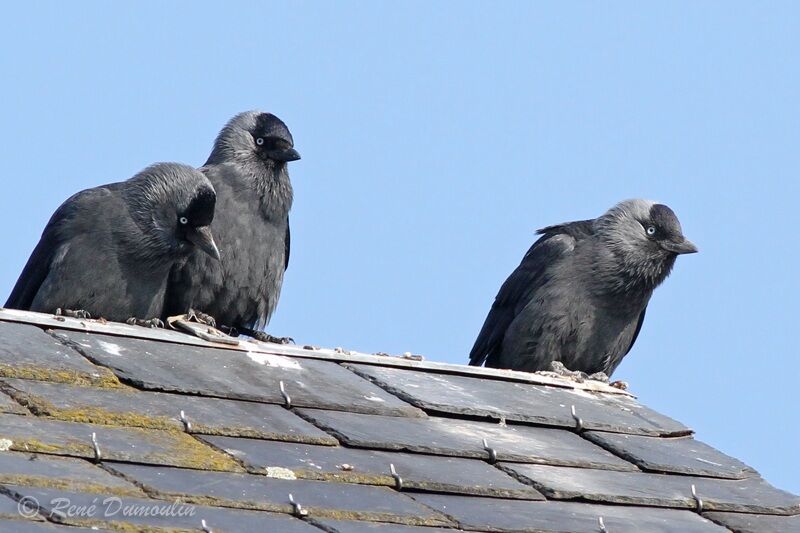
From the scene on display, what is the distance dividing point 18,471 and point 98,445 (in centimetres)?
30

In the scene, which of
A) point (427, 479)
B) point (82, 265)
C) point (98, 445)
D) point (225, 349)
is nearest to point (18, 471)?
point (98, 445)

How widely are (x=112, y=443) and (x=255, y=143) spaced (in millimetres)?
5235

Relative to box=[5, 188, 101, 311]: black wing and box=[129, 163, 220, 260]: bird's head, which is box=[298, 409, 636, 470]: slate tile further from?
box=[5, 188, 101, 311]: black wing

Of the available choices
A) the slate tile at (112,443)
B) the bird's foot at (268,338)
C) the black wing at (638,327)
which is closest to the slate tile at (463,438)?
the slate tile at (112,443)

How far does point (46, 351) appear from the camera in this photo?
12.4 ft

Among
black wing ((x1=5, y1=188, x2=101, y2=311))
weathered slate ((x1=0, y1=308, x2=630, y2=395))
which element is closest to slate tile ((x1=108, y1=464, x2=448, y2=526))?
weathered slate ((x1=0, y1=308, x2=630, y2=395))

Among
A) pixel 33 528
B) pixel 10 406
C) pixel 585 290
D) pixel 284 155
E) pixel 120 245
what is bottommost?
pixel 33 528

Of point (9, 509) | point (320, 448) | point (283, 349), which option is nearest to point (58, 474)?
point (9, 509)

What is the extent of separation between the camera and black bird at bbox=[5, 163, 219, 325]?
23.2ft

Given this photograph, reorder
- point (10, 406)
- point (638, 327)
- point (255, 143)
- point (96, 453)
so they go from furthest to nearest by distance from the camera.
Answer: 1. point (638, 327)
2. point (255, 143)
3. point (10, 406)
4. point (96, 453)

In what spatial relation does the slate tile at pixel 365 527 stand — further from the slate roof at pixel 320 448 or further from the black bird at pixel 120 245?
the black bird at pixel 120 245

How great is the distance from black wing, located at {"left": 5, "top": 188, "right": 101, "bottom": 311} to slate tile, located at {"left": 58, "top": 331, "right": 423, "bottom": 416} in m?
3.11

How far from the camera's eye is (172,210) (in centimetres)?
731

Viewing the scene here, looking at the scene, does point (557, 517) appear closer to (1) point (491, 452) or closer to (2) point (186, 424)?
(1) point (491, 452)
